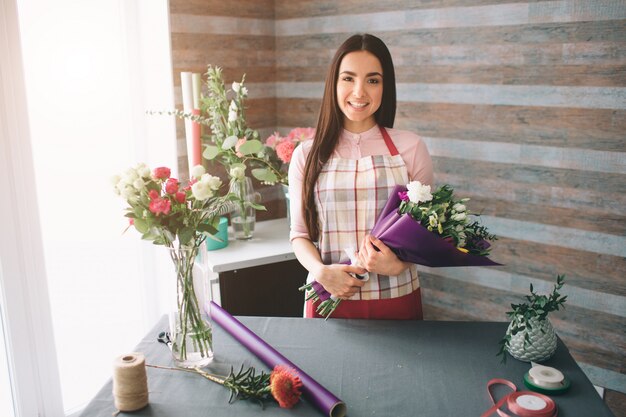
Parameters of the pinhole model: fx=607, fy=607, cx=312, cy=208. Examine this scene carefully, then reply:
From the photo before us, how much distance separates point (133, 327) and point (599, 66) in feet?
8.23

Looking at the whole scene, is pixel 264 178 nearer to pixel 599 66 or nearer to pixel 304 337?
pixel 304 337

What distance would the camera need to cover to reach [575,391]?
1508mm

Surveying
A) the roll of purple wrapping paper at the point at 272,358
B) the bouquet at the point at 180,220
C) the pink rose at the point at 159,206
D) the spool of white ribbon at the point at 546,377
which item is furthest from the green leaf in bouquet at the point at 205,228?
the spool of white ribbon at the point at 546,377

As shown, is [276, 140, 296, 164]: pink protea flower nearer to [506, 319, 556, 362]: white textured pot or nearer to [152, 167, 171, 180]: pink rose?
[152, 167, 171, 180]: pink rose

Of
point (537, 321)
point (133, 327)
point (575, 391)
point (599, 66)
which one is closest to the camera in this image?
point (575, 391)

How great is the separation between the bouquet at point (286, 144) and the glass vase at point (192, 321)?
1.04 metres

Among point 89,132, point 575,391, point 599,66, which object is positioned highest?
point 599,66

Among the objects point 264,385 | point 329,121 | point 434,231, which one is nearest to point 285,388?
point 264,385

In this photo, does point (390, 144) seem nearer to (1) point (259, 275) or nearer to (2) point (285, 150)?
(2) point (285, 150)

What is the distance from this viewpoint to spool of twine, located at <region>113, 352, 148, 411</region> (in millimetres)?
1443

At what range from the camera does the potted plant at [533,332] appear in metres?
1.61

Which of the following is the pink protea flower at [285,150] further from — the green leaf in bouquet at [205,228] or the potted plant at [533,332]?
the potted plant at [533,332]

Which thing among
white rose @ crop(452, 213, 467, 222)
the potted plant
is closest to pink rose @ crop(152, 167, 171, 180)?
white rose @ crop(452, 213, 467, 222)

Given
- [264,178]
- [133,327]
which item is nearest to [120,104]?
[264,178]
